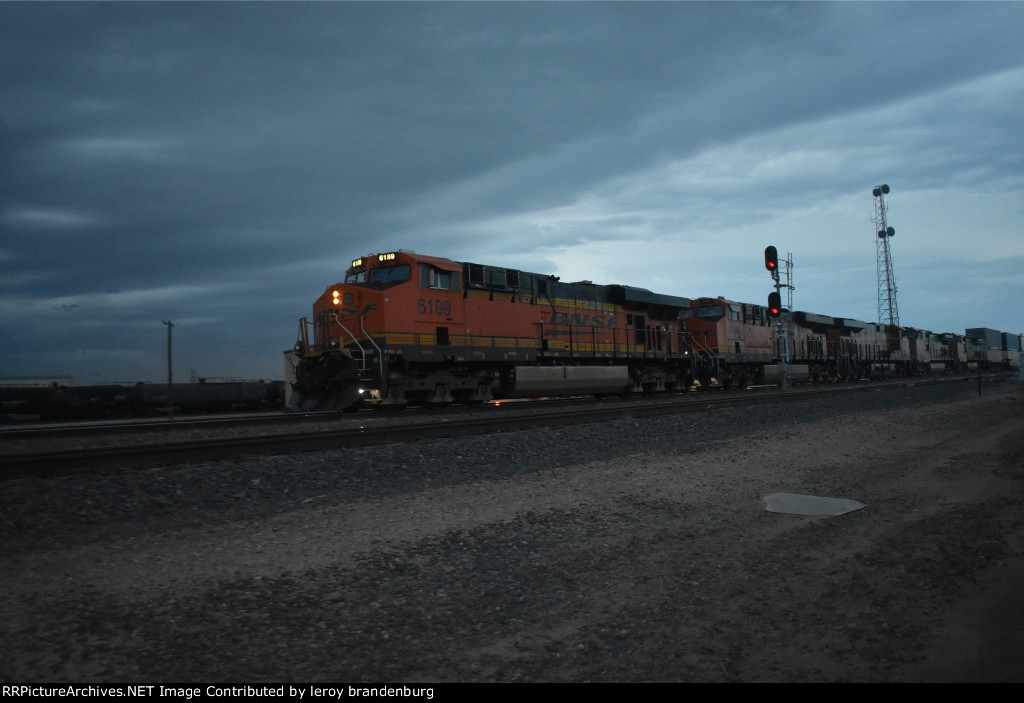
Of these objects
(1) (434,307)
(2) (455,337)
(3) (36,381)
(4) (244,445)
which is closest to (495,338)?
(2) (455,337)

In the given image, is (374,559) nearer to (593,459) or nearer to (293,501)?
(293,501)

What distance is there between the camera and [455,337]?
1619 cm

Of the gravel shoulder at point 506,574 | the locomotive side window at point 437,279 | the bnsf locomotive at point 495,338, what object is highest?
the locomotive side window at point 437,279

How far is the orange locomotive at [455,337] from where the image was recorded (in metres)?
14.8

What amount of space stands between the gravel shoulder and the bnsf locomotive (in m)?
6.98

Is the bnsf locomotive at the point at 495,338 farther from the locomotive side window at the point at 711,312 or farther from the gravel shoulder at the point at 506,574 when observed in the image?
the gravel shoulder at the point at 506,574

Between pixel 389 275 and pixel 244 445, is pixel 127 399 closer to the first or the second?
pixel 389 275

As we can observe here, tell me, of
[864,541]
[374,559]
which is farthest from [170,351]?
[864,541]

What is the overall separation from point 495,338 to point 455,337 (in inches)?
58.2

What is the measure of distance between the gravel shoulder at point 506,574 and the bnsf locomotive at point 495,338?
22.9ft

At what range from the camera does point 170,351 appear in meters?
24.7

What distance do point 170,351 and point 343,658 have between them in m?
25.0

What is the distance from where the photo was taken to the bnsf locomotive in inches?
586

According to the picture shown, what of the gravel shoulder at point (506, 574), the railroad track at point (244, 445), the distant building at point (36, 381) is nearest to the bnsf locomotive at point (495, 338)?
the railroad track at point (244, 445)
